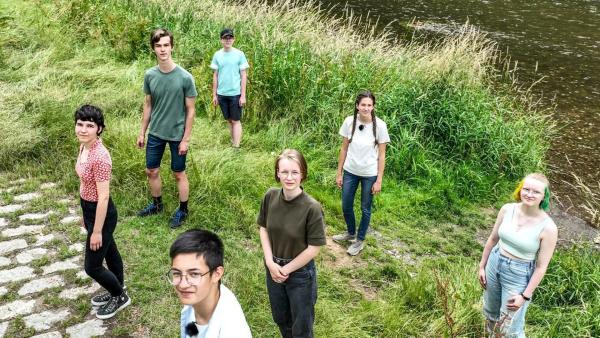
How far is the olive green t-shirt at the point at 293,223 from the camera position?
2.90 meters

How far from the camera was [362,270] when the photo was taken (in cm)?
469

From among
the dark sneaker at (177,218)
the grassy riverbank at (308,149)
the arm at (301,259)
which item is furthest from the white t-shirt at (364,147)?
the arm at (301,259)

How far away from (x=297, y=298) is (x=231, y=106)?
12.7 ft

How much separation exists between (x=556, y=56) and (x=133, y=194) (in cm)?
1136

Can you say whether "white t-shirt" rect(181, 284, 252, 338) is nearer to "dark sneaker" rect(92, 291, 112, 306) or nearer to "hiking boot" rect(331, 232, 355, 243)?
"dark sneaker" rect(92, 291, 112, 306)

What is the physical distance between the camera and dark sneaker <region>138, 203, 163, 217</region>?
5.04 meters

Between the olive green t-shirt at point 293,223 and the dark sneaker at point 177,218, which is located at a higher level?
the olive green t-shirt at point 293,223

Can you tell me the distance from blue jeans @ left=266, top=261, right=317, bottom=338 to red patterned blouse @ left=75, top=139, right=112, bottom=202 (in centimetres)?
125

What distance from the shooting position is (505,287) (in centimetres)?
340

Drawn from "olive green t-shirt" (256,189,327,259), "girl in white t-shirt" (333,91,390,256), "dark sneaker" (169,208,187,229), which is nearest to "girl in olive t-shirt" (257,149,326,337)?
"olive green t-shirt" (256,189,327,259)

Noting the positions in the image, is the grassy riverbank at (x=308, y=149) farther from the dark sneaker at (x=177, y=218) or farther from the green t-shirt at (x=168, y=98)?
the green t-shirt at (x=168, y=98)

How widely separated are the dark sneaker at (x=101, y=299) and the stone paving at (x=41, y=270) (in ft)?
0.23

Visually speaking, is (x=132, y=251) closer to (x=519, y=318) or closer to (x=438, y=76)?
(x=519, y=318)

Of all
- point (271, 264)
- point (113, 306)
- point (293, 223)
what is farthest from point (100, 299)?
point (293, 223)
